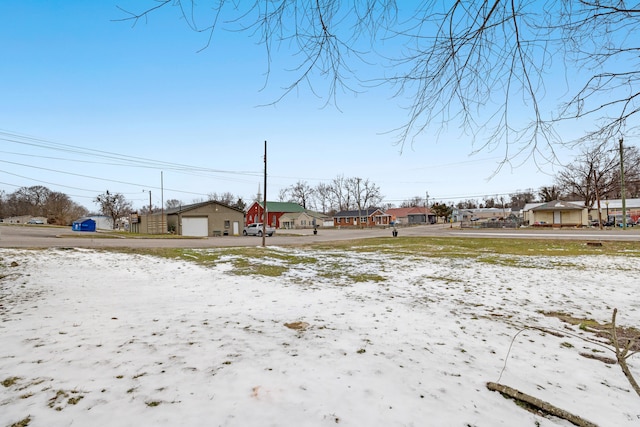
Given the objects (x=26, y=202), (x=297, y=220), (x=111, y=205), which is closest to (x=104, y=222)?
(x=111, y=205)

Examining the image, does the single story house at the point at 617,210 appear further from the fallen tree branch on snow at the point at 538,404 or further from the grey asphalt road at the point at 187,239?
the fallen tree branch on snow at the point at 538,404

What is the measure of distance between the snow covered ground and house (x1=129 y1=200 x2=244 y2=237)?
93.3 feet

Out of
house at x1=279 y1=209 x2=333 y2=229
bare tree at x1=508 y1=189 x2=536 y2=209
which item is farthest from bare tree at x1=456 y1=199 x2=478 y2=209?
house at x1=279 y1=209 x2=333 y2=229

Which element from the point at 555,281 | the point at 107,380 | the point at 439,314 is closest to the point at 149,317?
the point at 107,380

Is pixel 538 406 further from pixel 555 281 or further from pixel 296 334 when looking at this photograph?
pixel 555 281

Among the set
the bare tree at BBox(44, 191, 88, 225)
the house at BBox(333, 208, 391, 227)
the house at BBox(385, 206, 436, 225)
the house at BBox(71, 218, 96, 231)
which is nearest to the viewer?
the house at BBox(71, 218, 96, 231)

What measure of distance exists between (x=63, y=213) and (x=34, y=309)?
74.7m

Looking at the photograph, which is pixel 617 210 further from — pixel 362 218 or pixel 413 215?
pixel 362 218

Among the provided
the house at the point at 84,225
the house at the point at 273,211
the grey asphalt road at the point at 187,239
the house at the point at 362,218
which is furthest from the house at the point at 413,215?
A: the house at the point at 84,225

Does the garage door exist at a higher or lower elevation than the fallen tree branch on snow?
higher

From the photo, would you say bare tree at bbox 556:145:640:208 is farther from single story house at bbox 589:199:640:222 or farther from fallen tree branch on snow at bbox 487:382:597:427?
single story house at bbox 589:199:640:222

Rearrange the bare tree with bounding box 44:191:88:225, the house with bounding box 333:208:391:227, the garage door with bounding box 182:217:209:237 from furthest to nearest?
1. the house with bounding box 333:208:391:227
2. the bare tree with bounding box 44:191:88:225
3. the garage door with bounding box 182:217:209:237

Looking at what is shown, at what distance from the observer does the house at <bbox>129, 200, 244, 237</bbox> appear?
35188 millimetres

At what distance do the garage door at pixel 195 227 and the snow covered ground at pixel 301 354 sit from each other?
28423 mm
